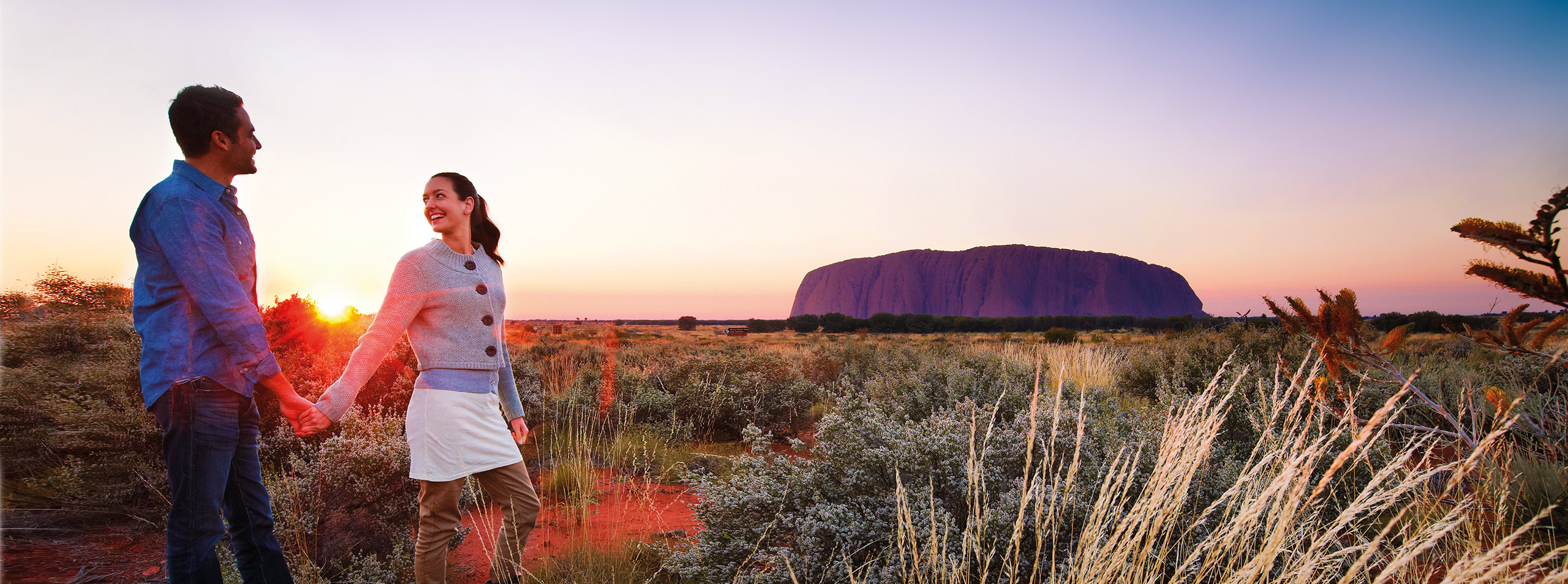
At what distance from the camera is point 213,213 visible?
2027 millimetres

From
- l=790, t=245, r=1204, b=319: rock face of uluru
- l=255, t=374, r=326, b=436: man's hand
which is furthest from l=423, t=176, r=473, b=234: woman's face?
l=790, t=245, r=1204, b=319: rock face of uluru

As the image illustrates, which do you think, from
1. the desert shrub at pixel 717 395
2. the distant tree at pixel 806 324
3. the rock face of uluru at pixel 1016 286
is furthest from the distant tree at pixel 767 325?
the desert shrub at pixel 717 395

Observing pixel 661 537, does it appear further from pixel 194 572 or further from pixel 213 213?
pixel 213 213

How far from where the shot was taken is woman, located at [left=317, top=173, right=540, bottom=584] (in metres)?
2.26

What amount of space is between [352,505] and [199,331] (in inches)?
82.0

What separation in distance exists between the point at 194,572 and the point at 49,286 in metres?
6.81

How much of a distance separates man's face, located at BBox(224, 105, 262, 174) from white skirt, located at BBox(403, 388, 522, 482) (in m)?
0.99

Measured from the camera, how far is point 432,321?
234 centimetres

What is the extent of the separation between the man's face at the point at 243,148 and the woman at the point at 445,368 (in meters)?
0.55

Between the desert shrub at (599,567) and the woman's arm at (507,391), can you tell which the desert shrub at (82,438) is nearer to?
the desert shrub at (599,567)

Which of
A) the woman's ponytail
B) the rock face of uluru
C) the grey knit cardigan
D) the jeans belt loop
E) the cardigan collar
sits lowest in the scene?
the jeans belt loop

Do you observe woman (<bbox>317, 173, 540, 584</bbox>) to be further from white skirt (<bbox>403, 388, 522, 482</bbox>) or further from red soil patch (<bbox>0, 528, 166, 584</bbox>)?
red soil patch (<bbox>0, 528, 166, 584</bbox>)

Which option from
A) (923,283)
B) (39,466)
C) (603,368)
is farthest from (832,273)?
(39,466)

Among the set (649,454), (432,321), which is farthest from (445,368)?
(649,454)
